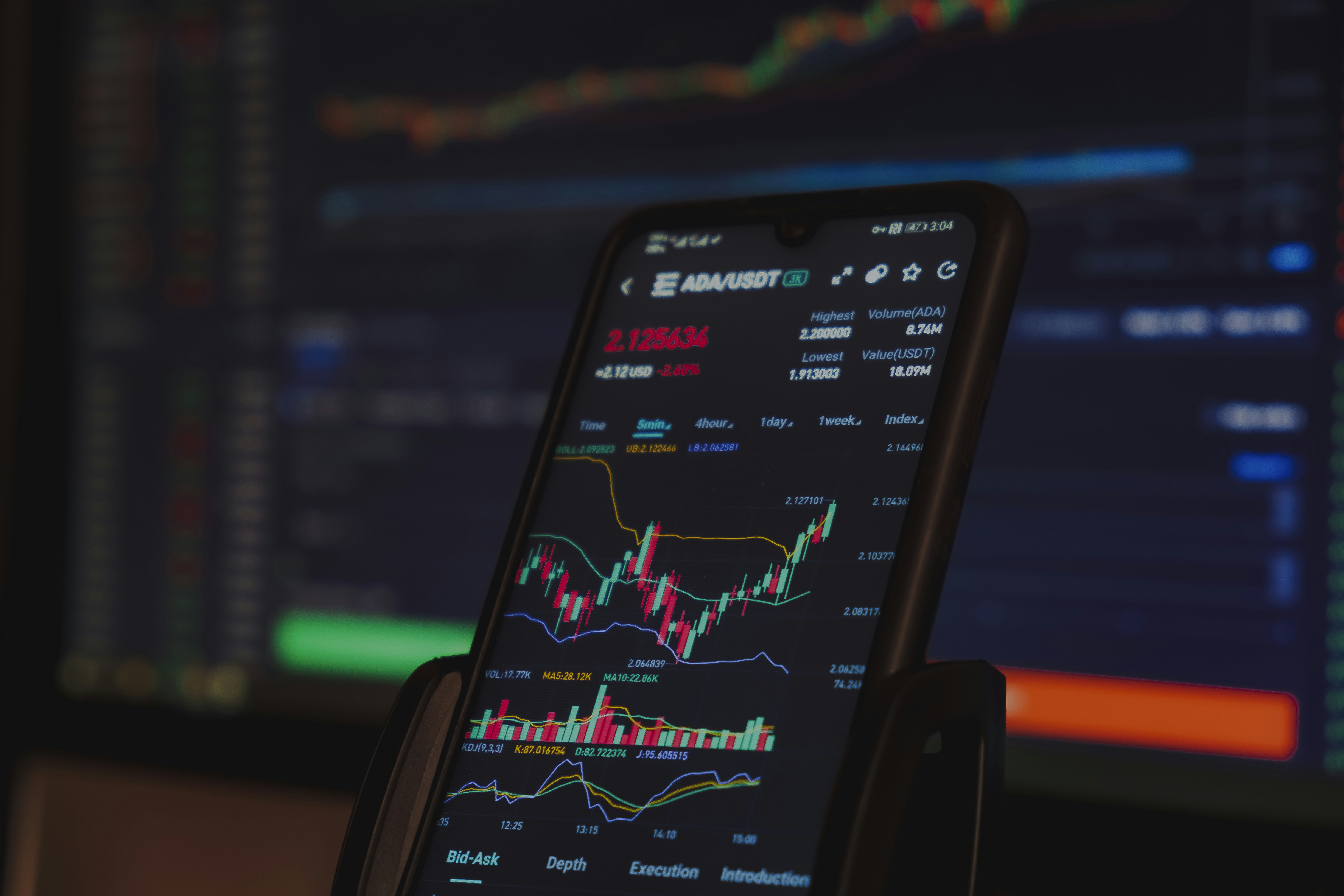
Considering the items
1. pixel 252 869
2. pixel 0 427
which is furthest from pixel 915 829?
pixel 0 427

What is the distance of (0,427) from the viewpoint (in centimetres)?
116

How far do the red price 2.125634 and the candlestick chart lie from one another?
2.2 inches

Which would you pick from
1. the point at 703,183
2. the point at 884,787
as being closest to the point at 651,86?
the point at 703,183

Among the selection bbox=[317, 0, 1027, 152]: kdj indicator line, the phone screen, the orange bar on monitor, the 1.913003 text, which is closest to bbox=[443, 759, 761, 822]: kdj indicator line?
the phone screen

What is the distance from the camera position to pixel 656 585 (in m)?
0.48

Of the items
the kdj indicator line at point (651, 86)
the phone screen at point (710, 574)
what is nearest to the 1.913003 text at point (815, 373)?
the phone screen at point (710, 574)

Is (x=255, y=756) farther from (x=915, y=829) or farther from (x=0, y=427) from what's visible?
(x=915, y=829)

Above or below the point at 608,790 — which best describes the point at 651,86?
above

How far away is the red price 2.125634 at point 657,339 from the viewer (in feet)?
1.74

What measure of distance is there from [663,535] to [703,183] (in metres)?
0.51

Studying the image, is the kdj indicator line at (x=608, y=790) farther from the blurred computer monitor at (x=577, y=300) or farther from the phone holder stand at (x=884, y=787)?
the blurred computer monitor at (x=577, y=300)

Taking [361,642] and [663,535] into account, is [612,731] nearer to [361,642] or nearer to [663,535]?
[663,535]

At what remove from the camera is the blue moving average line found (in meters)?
0.81

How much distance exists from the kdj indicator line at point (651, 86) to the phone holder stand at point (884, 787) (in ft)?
1.92
